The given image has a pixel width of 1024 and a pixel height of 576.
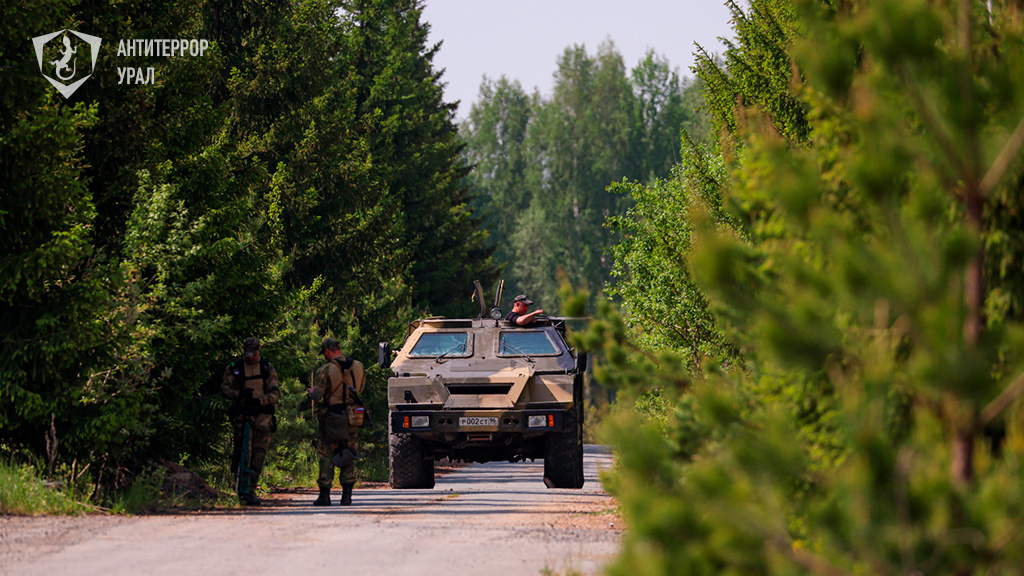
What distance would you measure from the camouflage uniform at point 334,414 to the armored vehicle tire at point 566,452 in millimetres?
2842

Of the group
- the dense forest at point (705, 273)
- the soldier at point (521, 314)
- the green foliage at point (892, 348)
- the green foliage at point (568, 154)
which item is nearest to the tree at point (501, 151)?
the green foliage at point (568, 154)

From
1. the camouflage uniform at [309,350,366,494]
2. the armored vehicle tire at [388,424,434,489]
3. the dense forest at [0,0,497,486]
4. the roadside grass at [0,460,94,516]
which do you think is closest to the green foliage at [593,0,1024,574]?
the roadside grass at [0,460,94,516]

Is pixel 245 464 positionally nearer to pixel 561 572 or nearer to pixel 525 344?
pixel 525 344

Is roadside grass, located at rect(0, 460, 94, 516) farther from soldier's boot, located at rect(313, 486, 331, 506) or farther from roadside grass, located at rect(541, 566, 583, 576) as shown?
roadside grass, located at rect(541, 566, 583, 576)

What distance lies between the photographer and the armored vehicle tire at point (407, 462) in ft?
49.1

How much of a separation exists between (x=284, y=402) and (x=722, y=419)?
1821 centimetres

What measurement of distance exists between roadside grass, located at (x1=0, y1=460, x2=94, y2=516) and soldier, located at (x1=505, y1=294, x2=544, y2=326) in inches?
266

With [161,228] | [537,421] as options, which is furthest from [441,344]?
[161,228]

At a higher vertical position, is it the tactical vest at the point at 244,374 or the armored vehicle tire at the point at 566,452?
the tactical vest at the point at 244,374

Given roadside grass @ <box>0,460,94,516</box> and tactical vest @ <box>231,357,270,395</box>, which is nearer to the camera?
roadside grass @ <box>0,460,94,516</box>

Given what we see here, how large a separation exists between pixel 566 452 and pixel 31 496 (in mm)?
6611

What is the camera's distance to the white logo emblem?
11602mm

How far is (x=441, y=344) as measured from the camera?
629 inches

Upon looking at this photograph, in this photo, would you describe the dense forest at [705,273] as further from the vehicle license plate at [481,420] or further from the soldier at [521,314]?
the vehicle license plate at [481,420]
